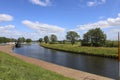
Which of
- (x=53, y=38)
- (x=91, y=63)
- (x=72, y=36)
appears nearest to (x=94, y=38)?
(x=72, y=36)

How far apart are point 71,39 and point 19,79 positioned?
95267 millimetres

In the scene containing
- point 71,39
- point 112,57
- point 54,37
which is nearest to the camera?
point 112,57

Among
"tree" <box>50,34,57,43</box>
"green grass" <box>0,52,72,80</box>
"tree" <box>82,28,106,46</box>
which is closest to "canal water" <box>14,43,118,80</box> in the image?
"green grass" <box>0,52,72,80</box>

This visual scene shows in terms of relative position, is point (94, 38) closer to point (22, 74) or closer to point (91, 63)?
point (91, 63)

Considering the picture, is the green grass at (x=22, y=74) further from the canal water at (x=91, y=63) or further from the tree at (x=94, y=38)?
the tree at (x=94, y=38)

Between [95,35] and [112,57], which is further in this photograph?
[95,35]

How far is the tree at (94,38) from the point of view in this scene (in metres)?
71.9

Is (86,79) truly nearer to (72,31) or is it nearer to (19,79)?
(19,79)

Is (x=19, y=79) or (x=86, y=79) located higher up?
(x=19, y=79)

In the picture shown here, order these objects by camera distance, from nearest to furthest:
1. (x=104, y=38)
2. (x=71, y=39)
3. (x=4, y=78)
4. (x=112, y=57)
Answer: (x=4, y=78), (x=112, y=57), (x=104, y=38), (x=71, y=39)

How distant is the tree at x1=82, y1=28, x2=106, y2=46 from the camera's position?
71.9 m

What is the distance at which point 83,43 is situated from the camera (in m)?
80.9

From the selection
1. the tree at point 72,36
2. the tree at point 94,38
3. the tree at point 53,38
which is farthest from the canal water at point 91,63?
the tree at point 53,38

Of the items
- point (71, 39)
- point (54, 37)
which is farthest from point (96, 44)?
point (54, 37)
